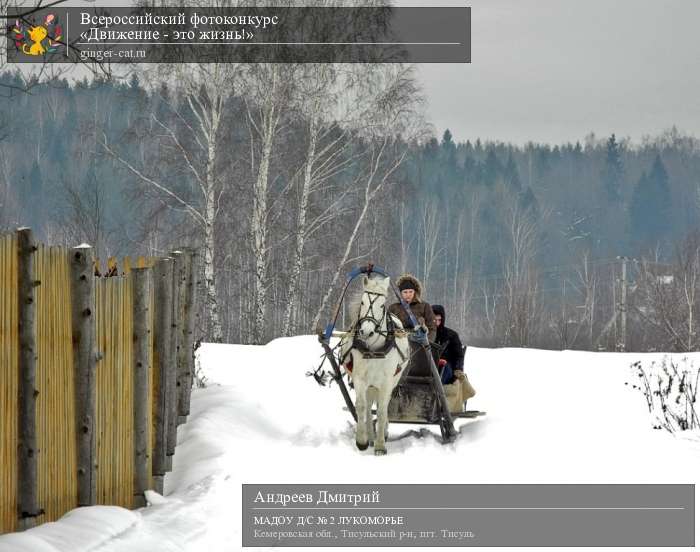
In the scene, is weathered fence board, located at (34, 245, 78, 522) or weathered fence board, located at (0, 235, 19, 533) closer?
weathered fence board, located at (0, 235, 19, 533)

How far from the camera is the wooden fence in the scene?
18.1 feet

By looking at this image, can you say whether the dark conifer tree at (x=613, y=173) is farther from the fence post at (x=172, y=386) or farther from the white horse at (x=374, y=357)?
the fence post at (x=172, y=386)

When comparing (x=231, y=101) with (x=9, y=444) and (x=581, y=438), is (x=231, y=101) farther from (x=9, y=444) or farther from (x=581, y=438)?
(x=9, y=444)

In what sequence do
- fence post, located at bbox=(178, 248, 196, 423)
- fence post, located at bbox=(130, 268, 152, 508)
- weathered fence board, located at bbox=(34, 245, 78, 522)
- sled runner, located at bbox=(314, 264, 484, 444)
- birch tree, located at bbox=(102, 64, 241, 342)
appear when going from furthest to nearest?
birch tree, located at bbox=(102, 64, 241, 342) → fence post, located at bbox=(178, 248, 196, 423) → sled runner, located at bbox=(314, 264, 484, 444) → fence post, located at bbox=(130, 268, 152, 508) → weathered fence board, located at bbox=(34, 245, 78, 522)

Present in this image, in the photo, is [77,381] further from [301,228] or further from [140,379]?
[301,228]

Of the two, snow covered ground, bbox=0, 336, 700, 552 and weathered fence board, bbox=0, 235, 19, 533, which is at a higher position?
weathered fence board, bbox=0, 235, 19, 533

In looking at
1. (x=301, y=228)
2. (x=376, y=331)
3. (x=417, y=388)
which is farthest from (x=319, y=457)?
(x=301, y=228)

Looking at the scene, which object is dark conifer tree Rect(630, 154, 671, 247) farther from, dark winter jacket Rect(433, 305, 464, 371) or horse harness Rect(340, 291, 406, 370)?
horse harness Rect(340, 291, 406, 370)

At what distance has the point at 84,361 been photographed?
622 cm

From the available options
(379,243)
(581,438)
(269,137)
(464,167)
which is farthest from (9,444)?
(464,167)

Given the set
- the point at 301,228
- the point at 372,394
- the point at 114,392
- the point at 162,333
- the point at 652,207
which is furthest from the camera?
the point at 652,207

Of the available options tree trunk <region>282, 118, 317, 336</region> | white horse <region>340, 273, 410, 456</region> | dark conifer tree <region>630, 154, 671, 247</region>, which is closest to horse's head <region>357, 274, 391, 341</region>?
white horse <region>340, 273, 410, 456</region>

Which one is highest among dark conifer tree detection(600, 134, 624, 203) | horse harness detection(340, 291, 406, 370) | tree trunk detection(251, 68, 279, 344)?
dark conifer tree detection(600, 134, 624, 203)

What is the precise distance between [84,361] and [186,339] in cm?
417
